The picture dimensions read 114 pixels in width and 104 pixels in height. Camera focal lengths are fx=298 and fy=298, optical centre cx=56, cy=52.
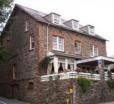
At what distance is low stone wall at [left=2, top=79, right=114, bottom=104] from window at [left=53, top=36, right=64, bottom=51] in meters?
4.57

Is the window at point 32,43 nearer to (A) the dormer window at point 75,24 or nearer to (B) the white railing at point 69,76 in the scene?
(B) the white railing at point 69,76

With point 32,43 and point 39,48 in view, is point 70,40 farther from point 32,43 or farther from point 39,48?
point 39,48

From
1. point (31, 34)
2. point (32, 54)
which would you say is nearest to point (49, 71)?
point (32, 54)

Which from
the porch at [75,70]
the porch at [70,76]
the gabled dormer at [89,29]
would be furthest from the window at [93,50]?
the porch at [70,76]

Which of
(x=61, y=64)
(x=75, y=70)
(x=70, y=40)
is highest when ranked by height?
(x=70, y=40)

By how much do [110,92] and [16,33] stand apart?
1311 centimetres

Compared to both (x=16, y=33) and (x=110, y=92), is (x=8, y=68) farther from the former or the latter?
(x=110, y=92)

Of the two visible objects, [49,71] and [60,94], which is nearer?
[60,94]

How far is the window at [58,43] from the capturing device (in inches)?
1263

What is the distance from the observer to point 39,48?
30.3m

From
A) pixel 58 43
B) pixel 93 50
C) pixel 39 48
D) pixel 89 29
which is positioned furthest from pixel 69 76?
pixel 89 29

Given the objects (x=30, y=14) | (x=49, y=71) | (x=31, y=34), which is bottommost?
(x=49, y=71)

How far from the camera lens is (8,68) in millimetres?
35750

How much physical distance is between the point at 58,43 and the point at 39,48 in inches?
115
